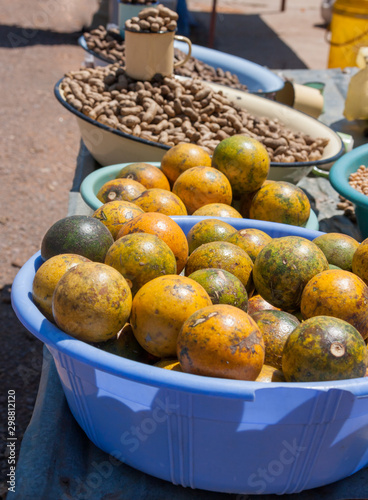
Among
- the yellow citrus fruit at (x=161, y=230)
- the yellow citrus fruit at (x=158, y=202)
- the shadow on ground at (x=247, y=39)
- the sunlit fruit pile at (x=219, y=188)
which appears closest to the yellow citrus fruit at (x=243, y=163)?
the sunlit fruit pile at (x=219, y=188)

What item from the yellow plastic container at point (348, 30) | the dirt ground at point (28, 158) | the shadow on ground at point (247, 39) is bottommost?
the dirt ground at point (28, 158)

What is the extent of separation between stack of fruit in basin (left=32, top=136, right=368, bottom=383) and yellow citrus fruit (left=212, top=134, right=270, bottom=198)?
32 centimetres

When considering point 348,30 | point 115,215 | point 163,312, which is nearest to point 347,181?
point 115,215

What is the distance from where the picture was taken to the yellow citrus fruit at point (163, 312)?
39.0 inches

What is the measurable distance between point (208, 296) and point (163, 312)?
0.43 ft

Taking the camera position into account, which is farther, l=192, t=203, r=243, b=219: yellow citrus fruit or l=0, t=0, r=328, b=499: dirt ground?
l=0, t=0, r=328, b=499: dirt ground

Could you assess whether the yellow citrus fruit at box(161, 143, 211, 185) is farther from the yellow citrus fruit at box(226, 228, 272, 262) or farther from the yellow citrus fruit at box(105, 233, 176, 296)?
the yellow citrus fruit at box(105, 233, 176, 296)

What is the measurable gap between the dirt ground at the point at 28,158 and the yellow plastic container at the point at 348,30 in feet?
9.01

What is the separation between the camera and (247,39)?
8.70m

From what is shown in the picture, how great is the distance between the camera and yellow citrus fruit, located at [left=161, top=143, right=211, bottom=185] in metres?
1.79

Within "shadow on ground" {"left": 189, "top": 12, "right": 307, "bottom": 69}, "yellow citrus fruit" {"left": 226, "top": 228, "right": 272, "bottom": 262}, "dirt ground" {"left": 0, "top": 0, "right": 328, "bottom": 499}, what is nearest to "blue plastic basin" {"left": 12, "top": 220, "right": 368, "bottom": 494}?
"yellow citrus fruit" {"left": 226, "top": 228, "right": 272, "bottom": 262}

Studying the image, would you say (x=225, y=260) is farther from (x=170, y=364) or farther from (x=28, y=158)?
(x=28, y=158)

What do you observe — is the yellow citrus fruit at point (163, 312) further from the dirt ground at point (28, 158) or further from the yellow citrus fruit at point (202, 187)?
the dirt ground at point (28, 158)

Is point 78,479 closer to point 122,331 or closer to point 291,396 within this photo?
point 122,331
